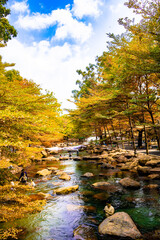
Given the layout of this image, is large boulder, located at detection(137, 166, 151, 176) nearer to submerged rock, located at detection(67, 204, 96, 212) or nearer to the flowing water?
the flowing water

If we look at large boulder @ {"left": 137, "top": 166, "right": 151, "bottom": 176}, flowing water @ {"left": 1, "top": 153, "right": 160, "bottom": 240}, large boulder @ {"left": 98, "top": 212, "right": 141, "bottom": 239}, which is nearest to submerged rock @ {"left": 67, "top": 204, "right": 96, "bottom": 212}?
flowing water @ {"left": 1, "top": 153, "right": 160, "bottom": 240}

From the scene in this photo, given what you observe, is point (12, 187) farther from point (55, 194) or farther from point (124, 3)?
point (124, 3)

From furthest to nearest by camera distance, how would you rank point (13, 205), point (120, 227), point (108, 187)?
1. point (108, 187)
2. point (120, 227)
3. point (13, 205)

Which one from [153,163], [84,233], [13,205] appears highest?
[13,205]

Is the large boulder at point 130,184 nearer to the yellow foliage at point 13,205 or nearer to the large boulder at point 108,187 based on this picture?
the large boulder at point 108,187

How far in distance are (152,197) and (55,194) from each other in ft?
20.5

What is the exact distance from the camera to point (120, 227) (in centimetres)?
564

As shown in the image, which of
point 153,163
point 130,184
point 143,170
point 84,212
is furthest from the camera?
point 153,163

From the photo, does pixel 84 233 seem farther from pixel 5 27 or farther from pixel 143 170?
pixel 5 27

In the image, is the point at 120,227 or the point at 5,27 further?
the point at 5,27

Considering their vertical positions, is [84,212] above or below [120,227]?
below

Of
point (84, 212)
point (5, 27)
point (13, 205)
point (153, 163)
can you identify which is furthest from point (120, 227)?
point (5, 27)

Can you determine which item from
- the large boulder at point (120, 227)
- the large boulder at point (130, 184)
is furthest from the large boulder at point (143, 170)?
the large boulder at point (120, 227)

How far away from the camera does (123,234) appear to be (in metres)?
5.37
